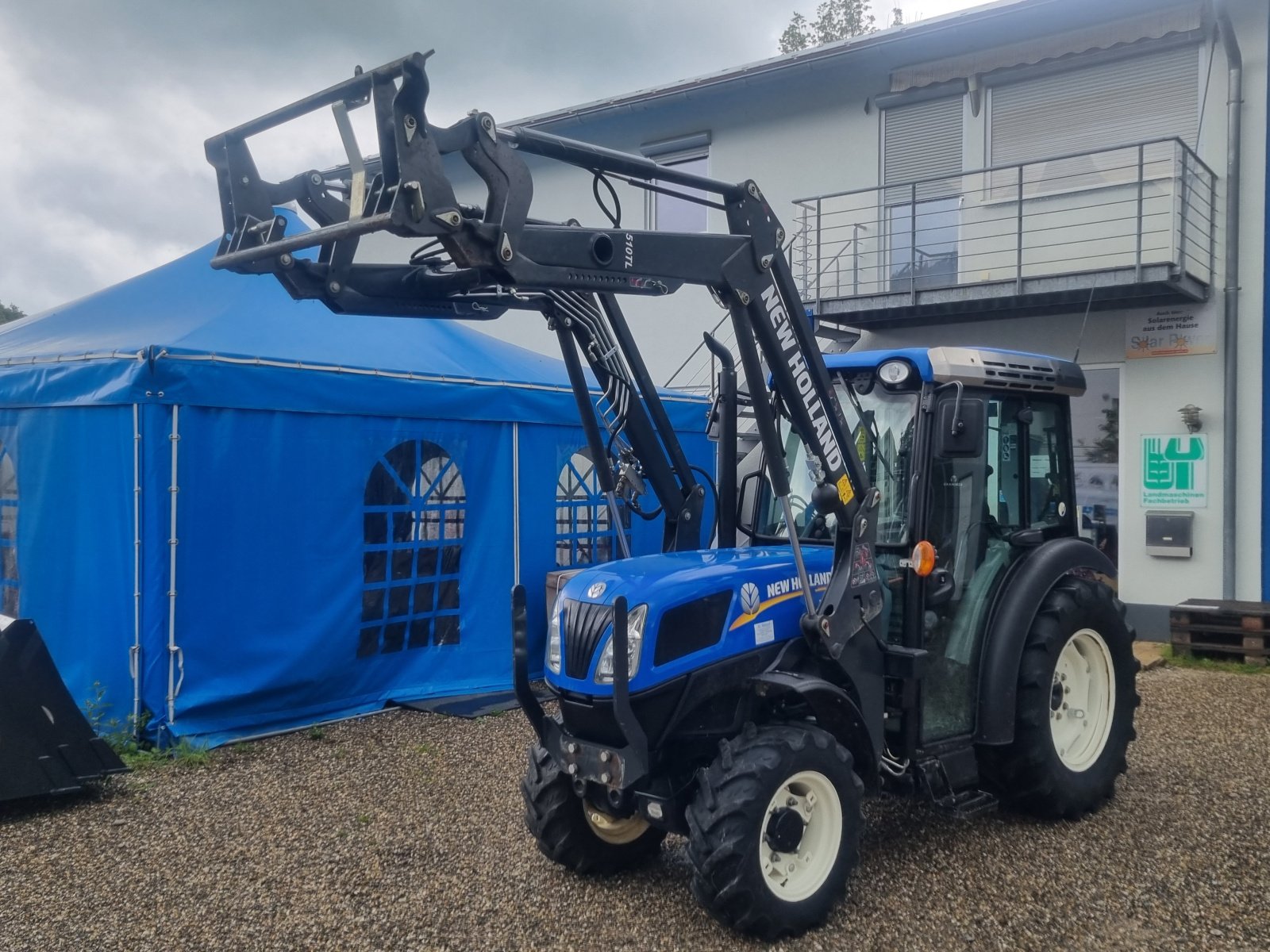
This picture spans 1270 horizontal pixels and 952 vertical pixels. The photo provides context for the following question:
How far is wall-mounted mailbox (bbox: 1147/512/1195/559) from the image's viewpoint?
369 inches

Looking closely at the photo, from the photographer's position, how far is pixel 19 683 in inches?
209

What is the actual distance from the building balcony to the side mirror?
4889mm

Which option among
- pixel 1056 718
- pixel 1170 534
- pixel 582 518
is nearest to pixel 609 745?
pixel 1056 718

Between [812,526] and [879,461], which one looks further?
[812,526]

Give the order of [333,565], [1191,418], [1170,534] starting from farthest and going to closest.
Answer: [1170,534] < [1191,418] < [333,565]

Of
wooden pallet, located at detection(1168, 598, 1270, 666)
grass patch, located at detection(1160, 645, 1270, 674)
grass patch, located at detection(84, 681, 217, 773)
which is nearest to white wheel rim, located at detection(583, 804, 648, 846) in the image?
grass patch, located at detection(84, 681, 217, 773)

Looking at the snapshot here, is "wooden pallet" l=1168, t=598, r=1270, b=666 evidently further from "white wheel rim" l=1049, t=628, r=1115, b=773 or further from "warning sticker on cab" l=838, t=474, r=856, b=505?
"warning sticker on cab" l=838, t=474, r=856, b=505

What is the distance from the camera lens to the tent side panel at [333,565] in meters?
6.64

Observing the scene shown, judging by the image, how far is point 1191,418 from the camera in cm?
933

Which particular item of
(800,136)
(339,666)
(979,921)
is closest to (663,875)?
(979,921)

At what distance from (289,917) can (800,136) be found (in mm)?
10209

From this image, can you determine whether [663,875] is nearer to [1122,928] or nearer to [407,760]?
[1122,928]

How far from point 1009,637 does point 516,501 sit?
4585mm

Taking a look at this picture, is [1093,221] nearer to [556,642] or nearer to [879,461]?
[879,461]
